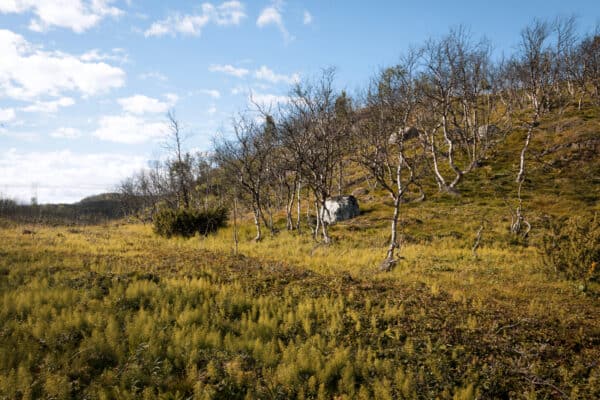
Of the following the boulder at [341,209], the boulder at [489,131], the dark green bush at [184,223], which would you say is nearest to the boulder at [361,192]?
the boulder at [341,209]

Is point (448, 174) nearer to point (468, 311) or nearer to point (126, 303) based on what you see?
point (468, 311)

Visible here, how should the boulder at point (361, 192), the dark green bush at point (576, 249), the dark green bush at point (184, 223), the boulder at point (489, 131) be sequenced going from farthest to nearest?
the boulder at point (489, 131) < the boulder at point (361, 192) < the dark green bush at point (184, 223) < the dark green bush at point (576, 249)

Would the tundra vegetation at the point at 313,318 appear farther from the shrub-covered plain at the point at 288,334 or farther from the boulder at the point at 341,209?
the boulder at the point at 341,209

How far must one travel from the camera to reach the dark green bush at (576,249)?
1100cm

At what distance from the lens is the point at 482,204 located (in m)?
25.7

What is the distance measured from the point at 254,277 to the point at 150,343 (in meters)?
5.14

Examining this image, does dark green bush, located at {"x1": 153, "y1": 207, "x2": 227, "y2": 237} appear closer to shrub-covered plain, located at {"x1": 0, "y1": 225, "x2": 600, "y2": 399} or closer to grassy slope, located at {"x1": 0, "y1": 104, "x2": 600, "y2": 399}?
grassy slope, located at {"x1": 0, "y1": 104, "x2": 600, "y2": 399}

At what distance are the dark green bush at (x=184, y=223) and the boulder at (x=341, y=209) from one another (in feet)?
29.4

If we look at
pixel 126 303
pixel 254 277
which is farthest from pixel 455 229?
pixel 126 303

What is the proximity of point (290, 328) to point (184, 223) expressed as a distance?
19.2m

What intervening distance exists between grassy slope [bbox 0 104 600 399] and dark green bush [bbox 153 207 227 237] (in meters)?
9.80

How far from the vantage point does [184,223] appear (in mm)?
25156

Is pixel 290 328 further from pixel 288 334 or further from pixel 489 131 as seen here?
pixel 489 131

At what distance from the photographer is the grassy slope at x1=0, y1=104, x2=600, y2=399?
5906mm
